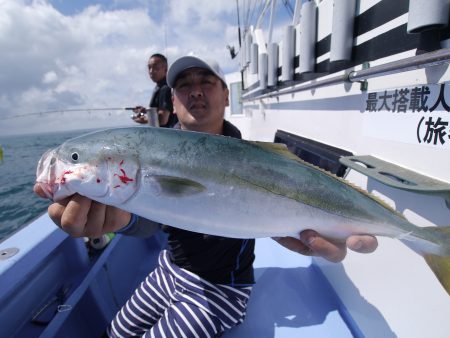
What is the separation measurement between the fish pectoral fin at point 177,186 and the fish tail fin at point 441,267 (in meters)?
1.26

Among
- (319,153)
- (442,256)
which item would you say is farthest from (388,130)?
(319,153)

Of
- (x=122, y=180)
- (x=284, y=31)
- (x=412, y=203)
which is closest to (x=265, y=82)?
(x=284, y=31)

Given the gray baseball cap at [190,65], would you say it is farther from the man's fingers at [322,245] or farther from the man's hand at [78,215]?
the man's fingers at [322,245]

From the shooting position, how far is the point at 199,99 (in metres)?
2.18

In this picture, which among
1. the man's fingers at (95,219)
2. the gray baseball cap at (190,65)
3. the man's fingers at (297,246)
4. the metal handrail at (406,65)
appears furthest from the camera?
the gray baseball cap at (190,65)

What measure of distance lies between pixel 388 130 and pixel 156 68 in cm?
489

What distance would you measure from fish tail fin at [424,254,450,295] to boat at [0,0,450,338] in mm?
219

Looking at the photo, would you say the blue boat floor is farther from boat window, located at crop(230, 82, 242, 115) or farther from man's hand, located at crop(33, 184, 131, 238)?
boat window, located at crop(230, 82, 242, 115)

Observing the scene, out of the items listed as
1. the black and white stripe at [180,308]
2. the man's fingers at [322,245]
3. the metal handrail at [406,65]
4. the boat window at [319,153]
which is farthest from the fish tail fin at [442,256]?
the black and white stripe at [180,308]

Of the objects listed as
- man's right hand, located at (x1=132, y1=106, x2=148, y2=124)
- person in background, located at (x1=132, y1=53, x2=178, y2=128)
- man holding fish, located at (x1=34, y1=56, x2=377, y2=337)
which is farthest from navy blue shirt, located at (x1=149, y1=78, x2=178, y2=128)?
man holding fish, located at (x1=34, y1=56, x2=377, y2=337)

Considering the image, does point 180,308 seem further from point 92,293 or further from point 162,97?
point 162,97

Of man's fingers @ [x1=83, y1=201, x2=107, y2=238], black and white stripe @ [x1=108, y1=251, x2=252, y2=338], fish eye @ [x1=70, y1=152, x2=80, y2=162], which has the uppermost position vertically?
fish eye @ [x1=70, y1=152, x2=80, y2=162]

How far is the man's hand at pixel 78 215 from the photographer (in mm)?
1361

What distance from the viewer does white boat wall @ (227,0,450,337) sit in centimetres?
138
